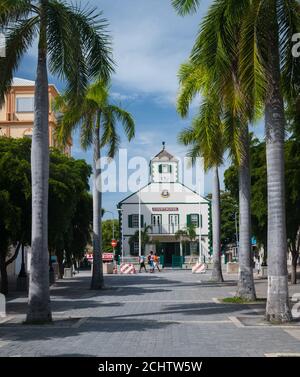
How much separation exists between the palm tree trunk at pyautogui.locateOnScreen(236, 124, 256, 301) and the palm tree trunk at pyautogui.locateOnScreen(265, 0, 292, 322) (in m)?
5.07

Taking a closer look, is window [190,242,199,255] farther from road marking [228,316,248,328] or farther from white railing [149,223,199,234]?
road marking [228,316,248,328]

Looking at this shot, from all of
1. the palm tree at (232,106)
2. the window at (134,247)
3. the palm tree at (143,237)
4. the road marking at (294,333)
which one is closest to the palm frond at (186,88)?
the palm tree at (232,106)

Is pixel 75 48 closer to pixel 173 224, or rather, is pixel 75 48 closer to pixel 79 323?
pixel 79 323

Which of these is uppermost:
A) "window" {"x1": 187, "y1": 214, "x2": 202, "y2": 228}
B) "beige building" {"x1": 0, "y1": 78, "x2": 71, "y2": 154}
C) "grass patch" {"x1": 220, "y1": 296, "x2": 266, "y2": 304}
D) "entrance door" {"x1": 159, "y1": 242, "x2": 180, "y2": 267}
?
"beige building" {"x1": 0, "y1": 78, "x2": 71, "y2": 154}

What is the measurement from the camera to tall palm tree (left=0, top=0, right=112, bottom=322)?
49.3ft

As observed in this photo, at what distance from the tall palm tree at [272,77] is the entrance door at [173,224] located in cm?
5161

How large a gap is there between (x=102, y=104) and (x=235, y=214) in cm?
4728

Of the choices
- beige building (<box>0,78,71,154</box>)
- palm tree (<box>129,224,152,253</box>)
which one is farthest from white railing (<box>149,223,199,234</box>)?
beige building (<box>0,78,71,154</box>)

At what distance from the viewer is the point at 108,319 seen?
631 inches

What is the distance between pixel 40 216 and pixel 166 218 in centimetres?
5229

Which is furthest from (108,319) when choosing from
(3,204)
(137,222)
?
(137,222)

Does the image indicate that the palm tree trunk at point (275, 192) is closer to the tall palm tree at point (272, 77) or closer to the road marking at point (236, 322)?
the tall palm tree at point (272, 77)

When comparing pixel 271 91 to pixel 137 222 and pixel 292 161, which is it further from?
pixel 137 222

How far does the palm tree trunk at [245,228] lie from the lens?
66.3ft
